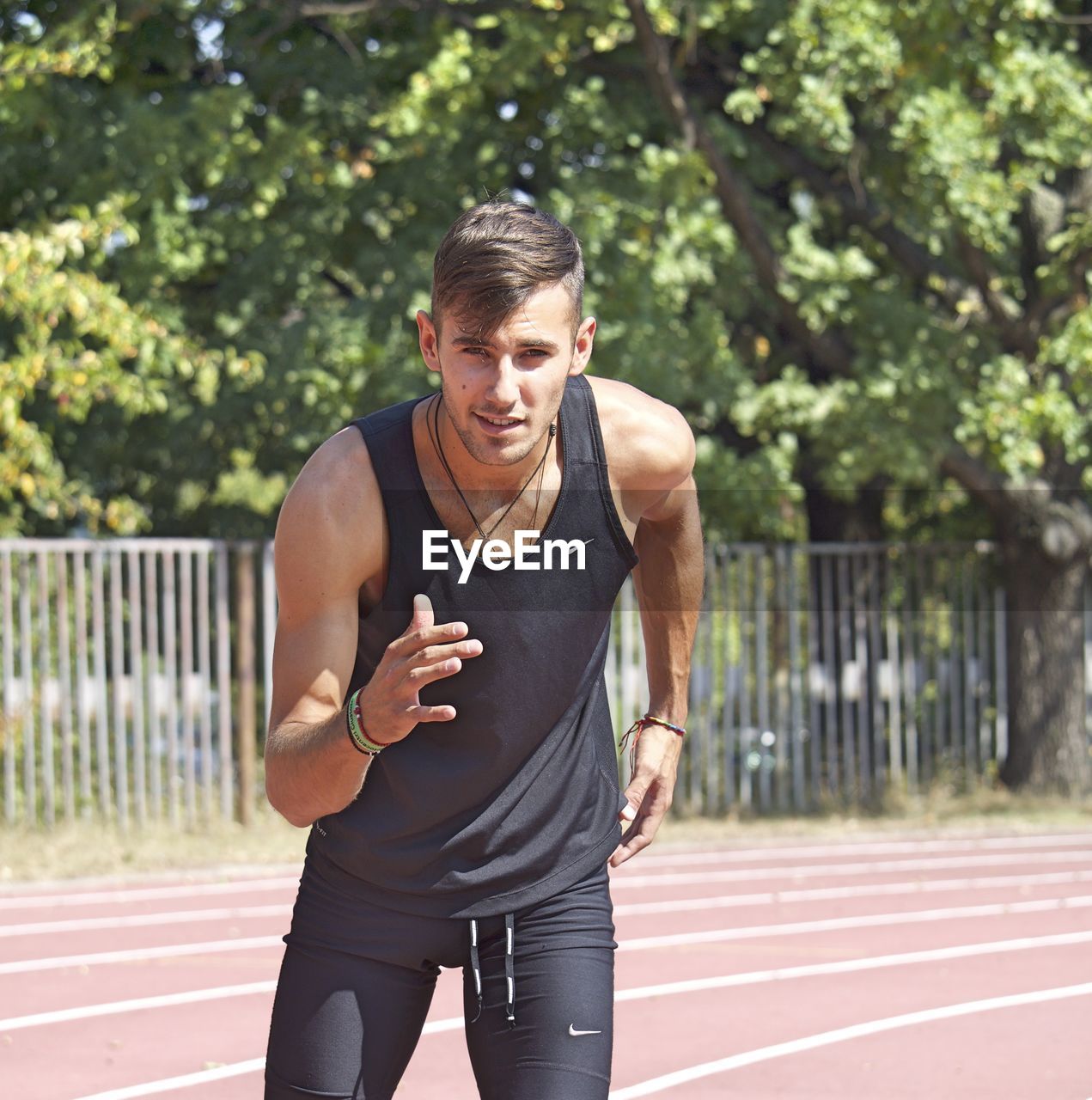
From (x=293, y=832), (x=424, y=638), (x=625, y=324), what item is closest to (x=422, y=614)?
(x=424, y=638)

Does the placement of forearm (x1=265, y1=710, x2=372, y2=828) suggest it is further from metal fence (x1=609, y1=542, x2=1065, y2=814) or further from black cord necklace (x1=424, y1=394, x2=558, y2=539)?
metal fence (x1=609, y1=542, x2=1065, y2=814)

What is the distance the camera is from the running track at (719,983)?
263 inches

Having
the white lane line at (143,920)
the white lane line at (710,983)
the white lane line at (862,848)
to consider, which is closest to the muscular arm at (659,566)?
the white lane line at (710,983)

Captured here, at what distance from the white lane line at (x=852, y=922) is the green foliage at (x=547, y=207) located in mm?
4176

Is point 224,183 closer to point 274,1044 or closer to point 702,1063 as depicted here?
point 702,1063

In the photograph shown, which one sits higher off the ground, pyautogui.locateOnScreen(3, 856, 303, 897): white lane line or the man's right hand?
the man's right hand

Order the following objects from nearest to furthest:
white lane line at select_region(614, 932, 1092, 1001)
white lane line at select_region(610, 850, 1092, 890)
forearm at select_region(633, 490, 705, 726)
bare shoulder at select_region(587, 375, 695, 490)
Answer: bare shoulder at select_region(587, 375, 695, 490)
forearm at select_region(633, 490, 705, 726)
white lane line at select_region(614, 932, 1092, 1001)
white lane line at select_region(610, 850, 1092, 890)

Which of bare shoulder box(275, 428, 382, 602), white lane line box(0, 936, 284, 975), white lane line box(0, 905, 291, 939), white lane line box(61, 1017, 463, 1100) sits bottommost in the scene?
white lane line box(0, 905, 291, 939)

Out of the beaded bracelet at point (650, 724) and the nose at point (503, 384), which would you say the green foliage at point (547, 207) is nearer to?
the beaded bracelet at point (650, 724)

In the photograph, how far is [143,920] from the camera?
10.7 metres

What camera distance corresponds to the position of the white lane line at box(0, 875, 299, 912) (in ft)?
37.5

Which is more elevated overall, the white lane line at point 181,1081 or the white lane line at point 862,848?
the white lane line at point 181,1081

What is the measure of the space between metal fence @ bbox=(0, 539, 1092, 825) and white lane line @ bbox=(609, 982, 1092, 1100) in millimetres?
7278

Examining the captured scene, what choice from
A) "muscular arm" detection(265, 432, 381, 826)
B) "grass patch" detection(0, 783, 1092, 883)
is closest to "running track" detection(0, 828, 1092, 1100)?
"grass patch" detection(0, 783, 1092, 883)
